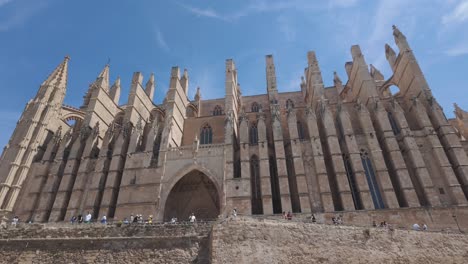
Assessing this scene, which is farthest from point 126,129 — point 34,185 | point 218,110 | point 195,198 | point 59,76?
point 218,110

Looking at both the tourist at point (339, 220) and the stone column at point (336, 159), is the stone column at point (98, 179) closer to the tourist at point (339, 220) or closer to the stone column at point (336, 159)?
the tourist at point (339, 220)

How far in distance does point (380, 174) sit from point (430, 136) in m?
4.52

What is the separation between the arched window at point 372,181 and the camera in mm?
17375

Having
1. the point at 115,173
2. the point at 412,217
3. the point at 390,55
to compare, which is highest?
the point at 390,55

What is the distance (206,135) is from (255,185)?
24.0 feet

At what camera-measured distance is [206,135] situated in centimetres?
2462

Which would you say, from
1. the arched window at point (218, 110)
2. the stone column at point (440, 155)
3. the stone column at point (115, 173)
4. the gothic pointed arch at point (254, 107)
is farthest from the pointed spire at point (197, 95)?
the stone column at point (440, 155)

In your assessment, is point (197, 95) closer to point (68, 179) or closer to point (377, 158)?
point (68, 179)

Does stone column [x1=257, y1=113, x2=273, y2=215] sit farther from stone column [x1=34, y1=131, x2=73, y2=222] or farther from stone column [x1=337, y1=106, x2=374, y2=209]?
stone column [x1=34, y1=131, x2=73, y2=222]

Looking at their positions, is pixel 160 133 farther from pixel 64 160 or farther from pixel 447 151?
pixel 447 151

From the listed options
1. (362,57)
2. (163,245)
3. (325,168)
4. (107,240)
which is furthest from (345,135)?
(107,240)

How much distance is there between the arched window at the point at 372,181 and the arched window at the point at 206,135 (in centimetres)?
1181

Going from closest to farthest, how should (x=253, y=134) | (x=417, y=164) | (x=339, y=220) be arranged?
(x=339, y=220) < (x=417, y=164) < (x=253, y=134)

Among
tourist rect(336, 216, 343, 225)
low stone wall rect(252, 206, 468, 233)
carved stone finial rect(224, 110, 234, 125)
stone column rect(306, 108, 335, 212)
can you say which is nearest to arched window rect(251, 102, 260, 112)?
carved stone finial rect(224, 110, 234, 125)
